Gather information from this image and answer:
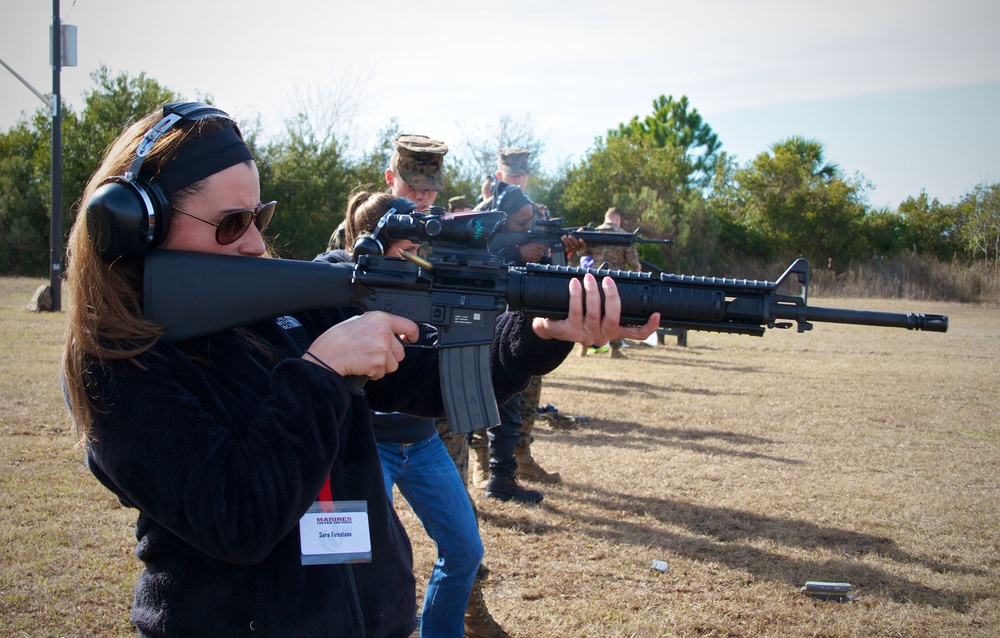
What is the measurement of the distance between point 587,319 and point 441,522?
148cm

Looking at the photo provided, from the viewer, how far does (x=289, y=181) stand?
1361 inches

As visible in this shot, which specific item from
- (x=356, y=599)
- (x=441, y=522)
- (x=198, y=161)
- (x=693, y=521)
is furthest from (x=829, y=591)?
(x=198, y=161)

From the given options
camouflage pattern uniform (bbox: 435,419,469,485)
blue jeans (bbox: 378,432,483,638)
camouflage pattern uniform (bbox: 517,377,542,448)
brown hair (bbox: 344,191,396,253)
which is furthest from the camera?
camouflage pattern uniform (bbox: 517,377,542,448)

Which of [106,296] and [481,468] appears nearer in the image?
[106,296]

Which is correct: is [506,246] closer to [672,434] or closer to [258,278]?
[672,434]

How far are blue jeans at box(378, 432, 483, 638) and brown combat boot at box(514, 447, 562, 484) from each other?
155 inches

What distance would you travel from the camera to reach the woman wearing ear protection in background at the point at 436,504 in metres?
3.67

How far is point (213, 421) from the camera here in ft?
6.05

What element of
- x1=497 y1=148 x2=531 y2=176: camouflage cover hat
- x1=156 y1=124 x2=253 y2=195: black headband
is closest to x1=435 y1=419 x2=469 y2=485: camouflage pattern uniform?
x1=156 y1=124 x2=253 y2=195: black headband

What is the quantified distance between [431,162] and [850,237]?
42.1 metres

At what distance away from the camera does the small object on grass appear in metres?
5.26

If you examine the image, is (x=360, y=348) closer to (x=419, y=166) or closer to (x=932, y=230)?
(x=419, y=166)

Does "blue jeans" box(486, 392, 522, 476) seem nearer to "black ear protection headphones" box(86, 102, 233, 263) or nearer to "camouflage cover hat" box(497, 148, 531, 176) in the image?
"camouflage cover hat" box(497, 148, 531, 176)

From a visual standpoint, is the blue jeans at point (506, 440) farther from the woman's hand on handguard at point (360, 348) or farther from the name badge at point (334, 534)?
the name badge at point (334, 534)
